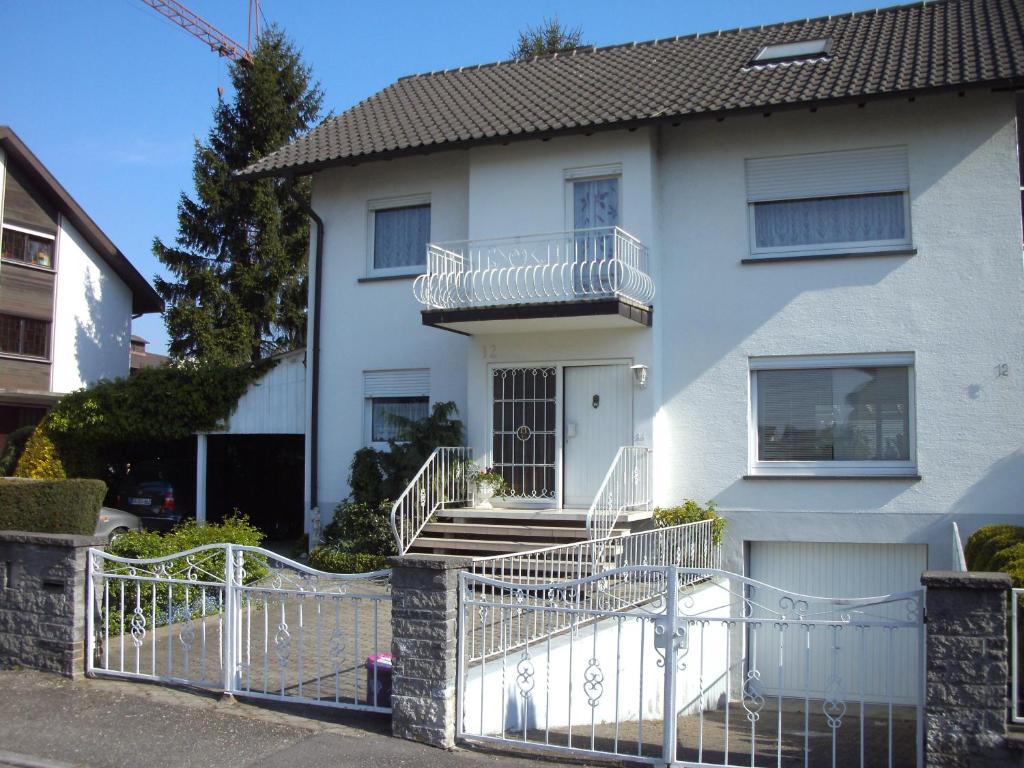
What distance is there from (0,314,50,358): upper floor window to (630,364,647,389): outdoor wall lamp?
16801 mm

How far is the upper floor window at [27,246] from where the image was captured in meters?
23.7

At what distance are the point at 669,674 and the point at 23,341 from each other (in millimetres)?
21977

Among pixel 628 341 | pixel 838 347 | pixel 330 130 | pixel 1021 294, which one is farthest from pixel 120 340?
pixel 1021 294

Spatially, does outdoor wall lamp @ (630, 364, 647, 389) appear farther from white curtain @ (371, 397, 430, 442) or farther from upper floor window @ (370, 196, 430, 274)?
upper floor window @ (370, 196, 430, 274)

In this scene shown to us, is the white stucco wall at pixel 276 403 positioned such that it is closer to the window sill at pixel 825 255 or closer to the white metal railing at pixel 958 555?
the window sill at pixel 825 255

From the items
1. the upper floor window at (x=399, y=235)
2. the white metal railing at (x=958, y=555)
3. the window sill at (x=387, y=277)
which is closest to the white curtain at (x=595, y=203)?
the upper floor window at (x=399, y=235)

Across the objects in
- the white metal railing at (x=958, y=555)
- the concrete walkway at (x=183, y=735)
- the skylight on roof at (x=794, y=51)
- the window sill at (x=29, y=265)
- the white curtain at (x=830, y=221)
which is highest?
the skylight on roof at (x=794, y=51)

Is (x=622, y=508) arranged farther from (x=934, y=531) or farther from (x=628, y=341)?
(x=934, y=531)

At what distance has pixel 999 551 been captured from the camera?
8.69 metres

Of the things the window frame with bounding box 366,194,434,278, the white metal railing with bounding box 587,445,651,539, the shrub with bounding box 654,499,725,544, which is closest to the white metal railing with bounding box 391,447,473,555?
the white metal railing with bounding box 587,445,651,539

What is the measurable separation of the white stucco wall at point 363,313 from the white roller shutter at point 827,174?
14.4 feet

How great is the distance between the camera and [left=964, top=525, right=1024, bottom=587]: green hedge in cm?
729

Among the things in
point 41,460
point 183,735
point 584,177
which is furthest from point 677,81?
point 41,460

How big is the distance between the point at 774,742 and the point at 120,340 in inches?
886
